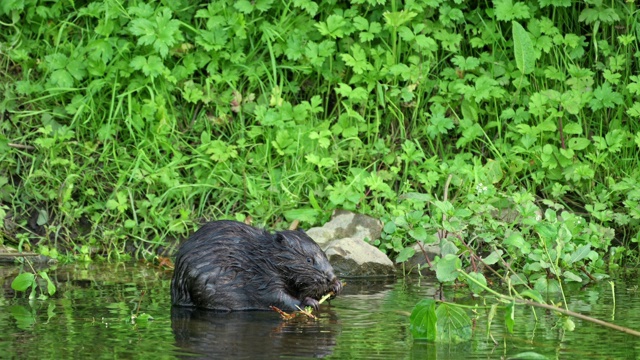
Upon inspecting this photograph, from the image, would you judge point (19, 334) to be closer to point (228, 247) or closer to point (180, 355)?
point (180, 355)

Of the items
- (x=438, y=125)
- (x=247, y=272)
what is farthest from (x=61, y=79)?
(x=247, y=272)

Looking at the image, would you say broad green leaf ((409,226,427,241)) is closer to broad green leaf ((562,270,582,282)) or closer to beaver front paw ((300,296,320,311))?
broad green leaf ((562,270,582,282))

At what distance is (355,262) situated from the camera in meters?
7.91

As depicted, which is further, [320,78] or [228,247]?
[320,78]

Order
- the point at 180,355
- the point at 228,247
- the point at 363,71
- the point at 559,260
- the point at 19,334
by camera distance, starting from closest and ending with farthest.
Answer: the point at 180,355, the point at 19,334, the point at 228,247, the point at 559,260, the point at 363,71

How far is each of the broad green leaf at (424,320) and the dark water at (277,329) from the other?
2.4 inches

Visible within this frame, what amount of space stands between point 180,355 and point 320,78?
5140 millimetres

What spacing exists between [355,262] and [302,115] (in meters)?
1.90

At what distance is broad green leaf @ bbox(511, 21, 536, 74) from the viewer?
942cm

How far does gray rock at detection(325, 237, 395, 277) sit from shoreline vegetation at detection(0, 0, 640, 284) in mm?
478

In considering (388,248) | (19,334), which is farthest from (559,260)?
(19,334)

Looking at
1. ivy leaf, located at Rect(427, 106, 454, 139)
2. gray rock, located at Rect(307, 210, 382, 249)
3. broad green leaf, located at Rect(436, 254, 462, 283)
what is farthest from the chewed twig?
ivy leaf, located at Rect(427, 106, 454, 139)

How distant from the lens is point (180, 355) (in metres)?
5.20

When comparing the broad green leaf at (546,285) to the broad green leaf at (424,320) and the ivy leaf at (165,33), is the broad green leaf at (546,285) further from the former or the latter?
the ivy leaf at (165,33)
